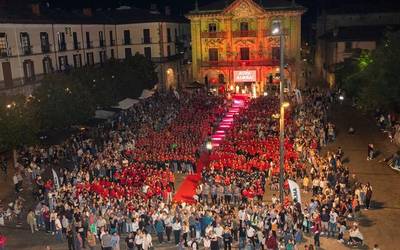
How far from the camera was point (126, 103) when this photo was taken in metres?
45.4

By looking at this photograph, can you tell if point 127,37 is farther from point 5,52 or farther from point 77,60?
point 5,52

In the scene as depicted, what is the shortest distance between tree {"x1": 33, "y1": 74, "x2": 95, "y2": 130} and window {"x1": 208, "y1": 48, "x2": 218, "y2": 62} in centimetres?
2944

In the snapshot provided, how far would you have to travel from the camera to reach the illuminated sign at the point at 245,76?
60.8m

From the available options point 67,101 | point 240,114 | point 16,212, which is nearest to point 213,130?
point 240,114

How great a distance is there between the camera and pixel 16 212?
24109 mm

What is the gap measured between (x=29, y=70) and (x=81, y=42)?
10.5m

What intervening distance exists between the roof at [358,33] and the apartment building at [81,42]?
23528 millimetres

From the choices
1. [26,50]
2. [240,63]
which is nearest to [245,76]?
[240,63]

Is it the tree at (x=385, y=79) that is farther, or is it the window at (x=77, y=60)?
the window at (x=77, y=60)

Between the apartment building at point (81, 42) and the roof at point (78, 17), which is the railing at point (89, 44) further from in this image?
the roof at point (78, 17)

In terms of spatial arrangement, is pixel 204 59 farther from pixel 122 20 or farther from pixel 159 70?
pixel 122 20

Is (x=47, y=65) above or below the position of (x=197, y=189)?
above

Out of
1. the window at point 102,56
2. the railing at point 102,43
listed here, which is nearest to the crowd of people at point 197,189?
the window at point 102,56

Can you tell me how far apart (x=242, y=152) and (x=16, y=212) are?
14.4 meters
